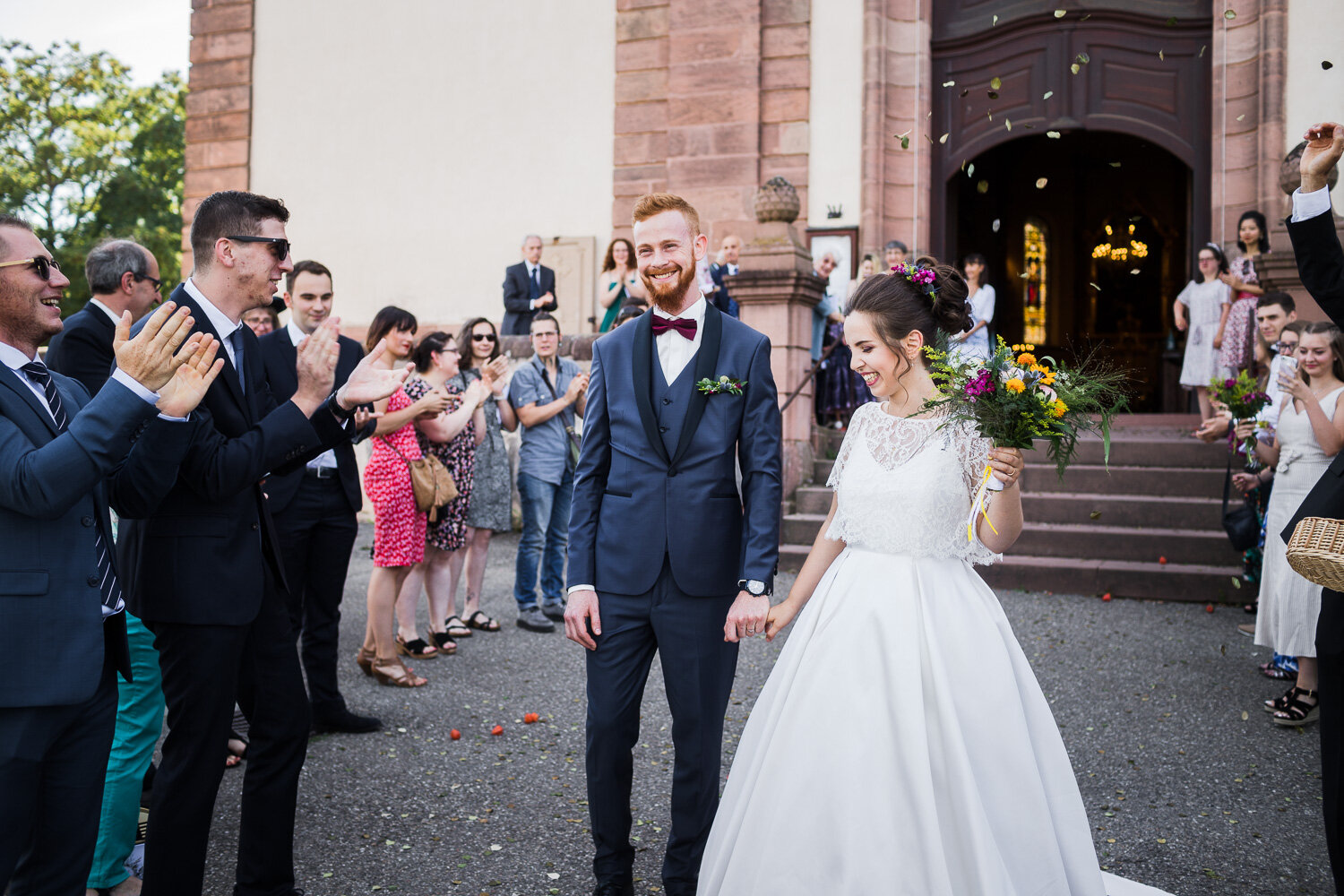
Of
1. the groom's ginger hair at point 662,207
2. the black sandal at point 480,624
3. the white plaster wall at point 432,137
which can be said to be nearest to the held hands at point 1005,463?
the groom's ginger hair at point 662,207

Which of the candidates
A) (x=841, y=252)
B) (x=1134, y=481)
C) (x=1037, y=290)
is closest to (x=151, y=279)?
(x=1134, y=481)

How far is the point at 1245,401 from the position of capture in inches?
258

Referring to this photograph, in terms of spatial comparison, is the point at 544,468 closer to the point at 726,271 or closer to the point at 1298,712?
the point at 726,271

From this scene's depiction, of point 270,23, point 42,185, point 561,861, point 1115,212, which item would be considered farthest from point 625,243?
point 42,185

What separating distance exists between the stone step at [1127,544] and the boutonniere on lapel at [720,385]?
20.9 feet

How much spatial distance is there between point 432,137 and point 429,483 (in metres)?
10.1

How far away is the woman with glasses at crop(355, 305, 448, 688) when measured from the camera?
5.97 m

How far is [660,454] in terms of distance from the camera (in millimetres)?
3371

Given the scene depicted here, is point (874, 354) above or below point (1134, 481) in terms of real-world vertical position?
above

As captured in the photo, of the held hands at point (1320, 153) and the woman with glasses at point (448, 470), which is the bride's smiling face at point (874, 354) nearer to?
the held hands at point (1320, 153)

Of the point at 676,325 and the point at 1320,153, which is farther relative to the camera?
the point at 676,325

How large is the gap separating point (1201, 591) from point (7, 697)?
26.7 feet

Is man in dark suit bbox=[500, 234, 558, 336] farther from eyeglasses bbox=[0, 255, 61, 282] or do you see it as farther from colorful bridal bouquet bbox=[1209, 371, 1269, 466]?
eyeglasses bbox=[0, 255, 61, 282]

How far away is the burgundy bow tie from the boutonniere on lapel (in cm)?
18
